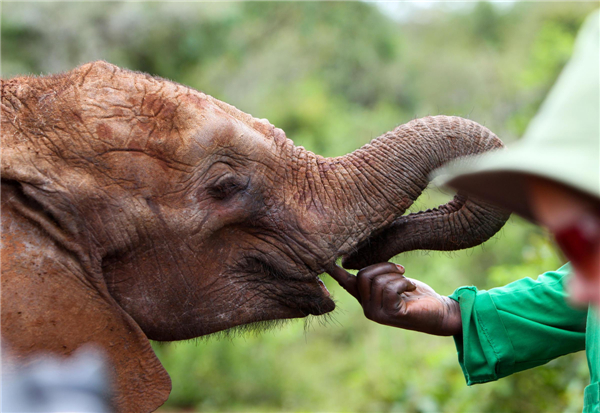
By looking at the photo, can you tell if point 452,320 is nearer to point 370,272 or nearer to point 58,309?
point 370,272

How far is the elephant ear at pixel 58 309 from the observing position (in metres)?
2.02

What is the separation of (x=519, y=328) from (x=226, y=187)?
47.6 inches

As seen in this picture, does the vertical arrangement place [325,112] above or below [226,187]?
below

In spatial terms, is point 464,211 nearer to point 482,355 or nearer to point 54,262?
point 482,355

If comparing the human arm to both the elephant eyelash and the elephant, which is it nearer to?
the elephant

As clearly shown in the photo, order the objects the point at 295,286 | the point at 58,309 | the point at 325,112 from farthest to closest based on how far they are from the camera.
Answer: the point at 325,112 < the point at 295,286 < the point at 58,309

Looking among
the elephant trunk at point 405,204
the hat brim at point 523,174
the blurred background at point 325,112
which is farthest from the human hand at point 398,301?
the hat brim at point 523,174

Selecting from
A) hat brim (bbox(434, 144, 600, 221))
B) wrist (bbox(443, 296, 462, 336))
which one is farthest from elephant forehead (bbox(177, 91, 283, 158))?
hat brim (bbox(434, 144, 600, 221))

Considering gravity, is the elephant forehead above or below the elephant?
above

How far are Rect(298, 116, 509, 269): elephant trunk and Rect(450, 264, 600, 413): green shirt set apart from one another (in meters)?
0.26

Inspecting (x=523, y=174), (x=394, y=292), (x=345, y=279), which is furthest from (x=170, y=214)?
(x=523, y=174)

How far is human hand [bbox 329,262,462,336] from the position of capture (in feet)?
7.93

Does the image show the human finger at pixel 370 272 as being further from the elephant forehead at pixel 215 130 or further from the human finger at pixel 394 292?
the elephant forehead at pixel 215 130

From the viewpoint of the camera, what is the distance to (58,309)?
6.87 ft
